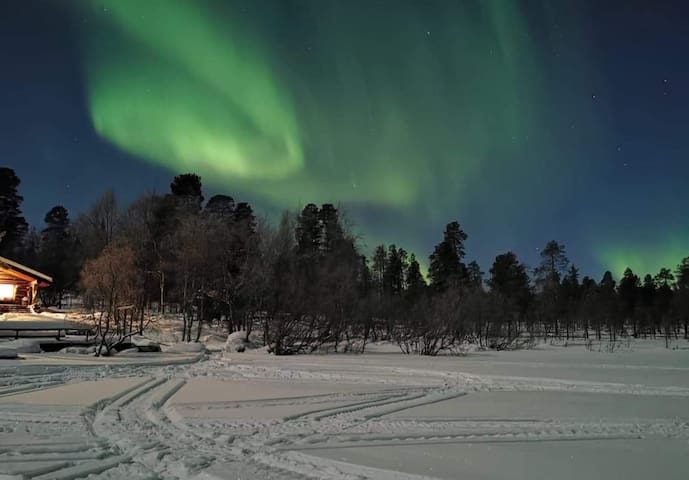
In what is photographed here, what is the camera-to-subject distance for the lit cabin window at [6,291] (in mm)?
35688

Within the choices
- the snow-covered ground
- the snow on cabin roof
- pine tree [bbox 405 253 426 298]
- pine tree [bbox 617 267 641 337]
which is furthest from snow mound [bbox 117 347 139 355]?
A: pine tree [bbox 617 267 641 337]

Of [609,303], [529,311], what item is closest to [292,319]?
[529,311]

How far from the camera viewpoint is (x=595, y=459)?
7.52m

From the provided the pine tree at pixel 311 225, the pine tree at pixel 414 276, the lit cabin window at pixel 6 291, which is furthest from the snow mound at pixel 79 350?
the pine tree at pixel 414 276

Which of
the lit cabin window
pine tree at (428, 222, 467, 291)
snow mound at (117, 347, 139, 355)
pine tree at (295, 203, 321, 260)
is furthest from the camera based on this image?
pine tree at (428, 222, 467, 291)

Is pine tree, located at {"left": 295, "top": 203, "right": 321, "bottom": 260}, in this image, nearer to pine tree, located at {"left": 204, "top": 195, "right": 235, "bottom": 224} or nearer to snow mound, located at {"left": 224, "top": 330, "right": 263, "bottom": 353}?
pine tree, located at {"left": 204, "top": 195, "right": 235, "bottom": 224}

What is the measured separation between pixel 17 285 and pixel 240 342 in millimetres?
16974

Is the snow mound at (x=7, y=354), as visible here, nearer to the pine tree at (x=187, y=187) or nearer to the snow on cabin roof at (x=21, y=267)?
the snow on cabin roof at (x=21, y=267)

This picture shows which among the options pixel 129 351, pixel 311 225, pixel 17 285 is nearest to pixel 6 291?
pixel 17 285

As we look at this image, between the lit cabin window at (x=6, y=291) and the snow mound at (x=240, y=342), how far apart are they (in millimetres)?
15713

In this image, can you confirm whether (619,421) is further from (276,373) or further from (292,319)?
(292,319)

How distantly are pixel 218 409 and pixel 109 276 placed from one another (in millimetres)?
23187

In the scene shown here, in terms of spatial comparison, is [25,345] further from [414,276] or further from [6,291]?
[414,276]

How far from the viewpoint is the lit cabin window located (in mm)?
35688
